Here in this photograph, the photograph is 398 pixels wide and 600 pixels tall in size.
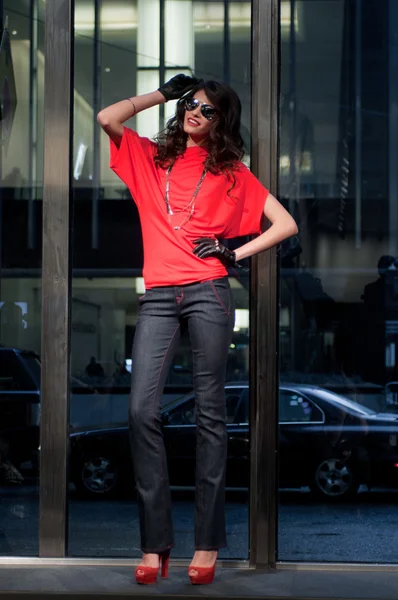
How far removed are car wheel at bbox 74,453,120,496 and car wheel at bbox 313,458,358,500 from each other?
32.2 inches

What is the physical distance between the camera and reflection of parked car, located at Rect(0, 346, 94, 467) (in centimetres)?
380

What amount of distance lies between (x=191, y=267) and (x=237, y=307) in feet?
1.88

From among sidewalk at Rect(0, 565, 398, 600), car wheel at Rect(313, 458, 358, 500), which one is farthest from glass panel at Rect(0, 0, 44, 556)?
car wheel at Rect(313, 458, 358, 500)

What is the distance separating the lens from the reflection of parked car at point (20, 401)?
12.5 ft

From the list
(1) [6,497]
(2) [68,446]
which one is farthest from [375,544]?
(1) [6,497]

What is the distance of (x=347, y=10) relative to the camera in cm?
438

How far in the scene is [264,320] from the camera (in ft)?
11.1

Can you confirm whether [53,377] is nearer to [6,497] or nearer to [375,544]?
[6,497]

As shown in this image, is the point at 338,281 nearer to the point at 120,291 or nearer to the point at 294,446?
the point at 294,446

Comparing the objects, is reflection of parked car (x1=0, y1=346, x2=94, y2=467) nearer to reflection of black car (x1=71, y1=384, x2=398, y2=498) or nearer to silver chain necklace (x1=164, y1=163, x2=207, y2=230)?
reflection of black car (x1=71, y1=384, x2=398, y2=498)

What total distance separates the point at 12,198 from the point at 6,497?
124cm

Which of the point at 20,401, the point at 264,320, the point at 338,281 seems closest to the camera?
the point at 264,320

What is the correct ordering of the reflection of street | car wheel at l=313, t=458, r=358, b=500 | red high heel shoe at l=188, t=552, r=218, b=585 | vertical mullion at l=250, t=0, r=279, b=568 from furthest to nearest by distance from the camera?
car wheel at l=313, t=458, r=358, b=500
the reflection of street
vertical mullion at l=250, t=0, r=279, b=568
red high heel shoe at l=188, t=552, r=218, b=585

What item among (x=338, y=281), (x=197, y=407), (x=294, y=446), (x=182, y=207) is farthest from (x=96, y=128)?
(x=294, y=446)
